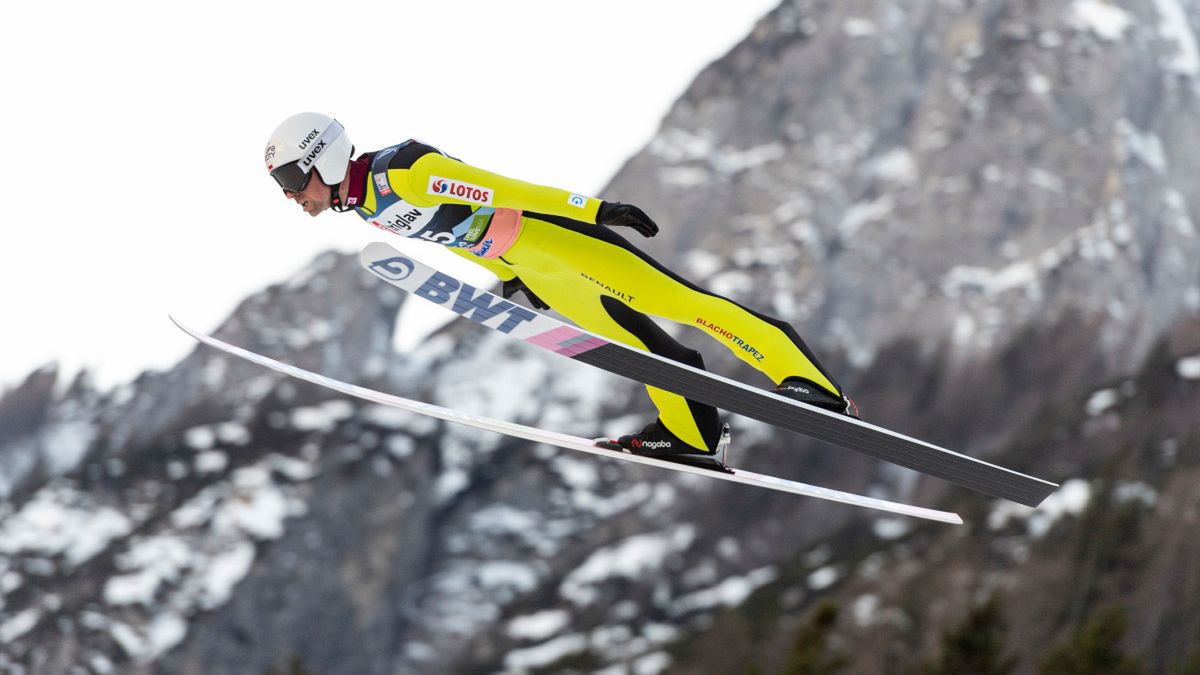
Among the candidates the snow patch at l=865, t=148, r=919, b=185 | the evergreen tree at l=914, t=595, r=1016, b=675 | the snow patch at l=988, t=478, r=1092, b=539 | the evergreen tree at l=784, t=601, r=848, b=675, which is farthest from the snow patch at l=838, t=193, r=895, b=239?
the evergreen tree at l=784, t=601, r=848, b=675

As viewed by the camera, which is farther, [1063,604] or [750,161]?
[750,161]

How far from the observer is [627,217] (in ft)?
21.7

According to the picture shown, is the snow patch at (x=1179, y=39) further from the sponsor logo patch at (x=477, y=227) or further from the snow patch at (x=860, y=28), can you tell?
the sponsor logo patch at (x=477, y=227)

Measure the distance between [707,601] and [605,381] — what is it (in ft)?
96.2

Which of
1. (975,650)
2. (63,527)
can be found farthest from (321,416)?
(975,650)

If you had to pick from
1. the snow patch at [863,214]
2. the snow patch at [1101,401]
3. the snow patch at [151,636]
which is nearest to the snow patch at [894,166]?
the snow patch at [863,214]

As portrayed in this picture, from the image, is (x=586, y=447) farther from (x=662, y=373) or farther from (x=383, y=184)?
(x=383, y=184)

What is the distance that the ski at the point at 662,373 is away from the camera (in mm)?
7180

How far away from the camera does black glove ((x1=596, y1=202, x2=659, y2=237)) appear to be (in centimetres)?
→ 659

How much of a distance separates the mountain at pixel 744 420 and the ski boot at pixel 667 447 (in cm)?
7626

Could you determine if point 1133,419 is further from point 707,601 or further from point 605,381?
point 605,381

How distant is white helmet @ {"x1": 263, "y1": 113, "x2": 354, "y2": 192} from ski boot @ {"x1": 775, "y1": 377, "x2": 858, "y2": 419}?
258cm

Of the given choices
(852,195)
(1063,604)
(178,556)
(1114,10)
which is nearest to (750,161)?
(852,195)

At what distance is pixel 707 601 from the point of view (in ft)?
392
